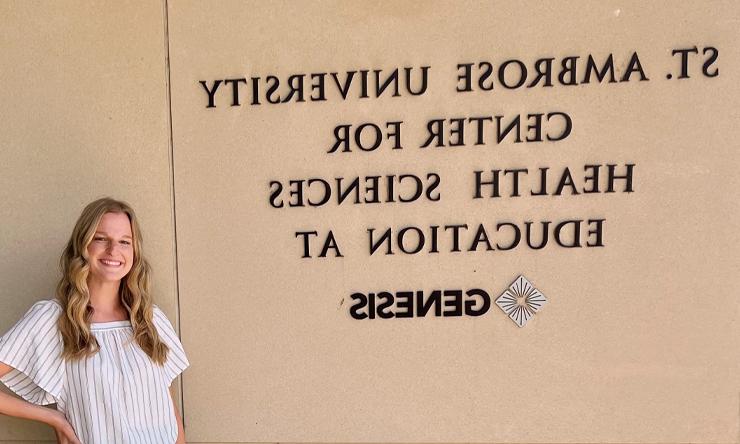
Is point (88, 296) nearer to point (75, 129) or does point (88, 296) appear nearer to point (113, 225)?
point (113, 225)

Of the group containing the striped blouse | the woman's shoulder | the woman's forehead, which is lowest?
the striped blouse

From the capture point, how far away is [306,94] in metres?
2.62

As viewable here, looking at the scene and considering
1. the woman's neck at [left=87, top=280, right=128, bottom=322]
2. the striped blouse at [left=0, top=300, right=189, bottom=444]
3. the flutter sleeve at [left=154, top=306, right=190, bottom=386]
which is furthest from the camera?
the flutter sleeve at [left=154, top=306, right=190, bottom=386]

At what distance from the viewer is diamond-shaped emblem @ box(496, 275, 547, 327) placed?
8.69 feet

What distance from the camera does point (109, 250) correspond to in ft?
7.09

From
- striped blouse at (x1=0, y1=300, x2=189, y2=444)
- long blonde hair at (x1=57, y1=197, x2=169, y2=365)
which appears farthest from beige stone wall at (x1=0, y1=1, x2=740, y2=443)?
striped blouse at (x1=0, y1=300, x2=189, y2=444)

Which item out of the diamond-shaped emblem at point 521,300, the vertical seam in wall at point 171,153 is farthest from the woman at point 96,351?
the diamond-shaped emblem at point 521,300

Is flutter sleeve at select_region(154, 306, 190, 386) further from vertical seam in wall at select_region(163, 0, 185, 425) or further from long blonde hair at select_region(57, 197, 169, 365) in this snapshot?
vertical seam in wall at select_region(163, 0, 185, 425)

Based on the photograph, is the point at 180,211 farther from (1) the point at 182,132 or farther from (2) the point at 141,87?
(2) the point at 141,87

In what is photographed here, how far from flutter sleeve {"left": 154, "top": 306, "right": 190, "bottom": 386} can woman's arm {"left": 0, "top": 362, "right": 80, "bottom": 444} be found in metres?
0.42

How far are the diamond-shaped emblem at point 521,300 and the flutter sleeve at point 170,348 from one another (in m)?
1.61

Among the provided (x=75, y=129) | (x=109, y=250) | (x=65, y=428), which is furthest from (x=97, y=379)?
(x=75, y=129)

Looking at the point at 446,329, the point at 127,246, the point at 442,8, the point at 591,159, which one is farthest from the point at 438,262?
the point at 127,246

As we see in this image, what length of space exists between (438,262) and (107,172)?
1798mm
